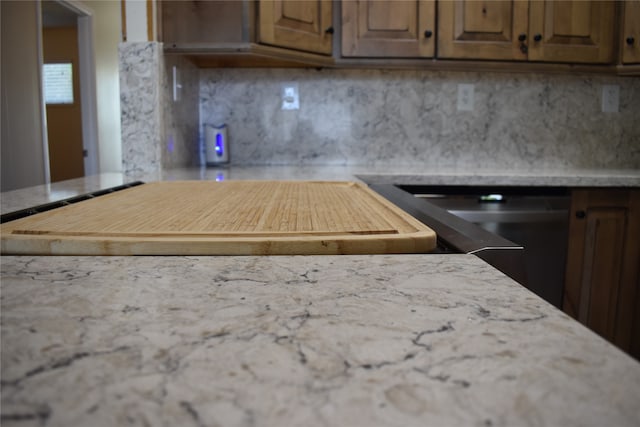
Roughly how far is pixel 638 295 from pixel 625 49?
98 centimetres

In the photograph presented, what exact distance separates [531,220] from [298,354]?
169cm

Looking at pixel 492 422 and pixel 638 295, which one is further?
pixel 638 295

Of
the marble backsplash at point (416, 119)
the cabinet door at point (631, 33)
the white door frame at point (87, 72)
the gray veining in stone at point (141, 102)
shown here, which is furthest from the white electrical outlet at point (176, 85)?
the white door frame at point (87, 72)

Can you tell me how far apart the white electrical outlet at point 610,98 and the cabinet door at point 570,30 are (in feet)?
1.31

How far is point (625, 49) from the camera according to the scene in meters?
2.09

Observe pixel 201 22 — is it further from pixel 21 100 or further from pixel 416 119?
pixel 21 100

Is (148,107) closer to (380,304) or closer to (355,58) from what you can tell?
(355,58)

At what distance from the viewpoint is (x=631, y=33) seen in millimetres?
2061

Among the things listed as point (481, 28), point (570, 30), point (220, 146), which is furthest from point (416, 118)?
point (220, 146)

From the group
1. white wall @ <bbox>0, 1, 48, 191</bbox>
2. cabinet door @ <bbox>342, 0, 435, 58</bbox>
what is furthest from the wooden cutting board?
white wall @ <bbox>0, 1, 48, 191</bbox>

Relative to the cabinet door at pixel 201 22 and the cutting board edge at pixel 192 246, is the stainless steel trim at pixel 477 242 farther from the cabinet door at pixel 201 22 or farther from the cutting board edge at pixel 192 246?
the cabinet door at pixel 201 22

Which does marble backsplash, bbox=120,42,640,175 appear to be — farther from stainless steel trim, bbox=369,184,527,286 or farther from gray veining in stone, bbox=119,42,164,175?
stainless steel trim, bbox=369,184,527,286

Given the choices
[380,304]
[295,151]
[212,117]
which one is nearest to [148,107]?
[212,117]

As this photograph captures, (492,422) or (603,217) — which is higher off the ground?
(492,422)
